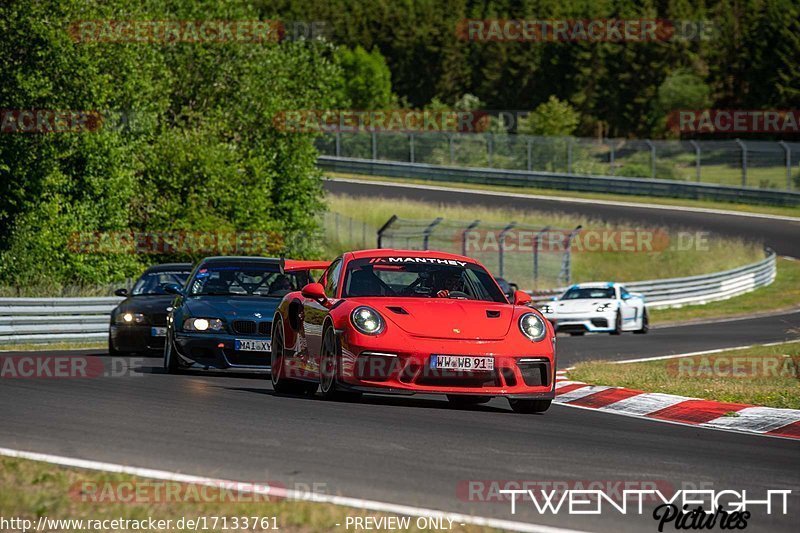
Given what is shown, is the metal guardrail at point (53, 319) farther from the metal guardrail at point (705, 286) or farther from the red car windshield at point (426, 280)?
the metal guardrail at point (705, 286)

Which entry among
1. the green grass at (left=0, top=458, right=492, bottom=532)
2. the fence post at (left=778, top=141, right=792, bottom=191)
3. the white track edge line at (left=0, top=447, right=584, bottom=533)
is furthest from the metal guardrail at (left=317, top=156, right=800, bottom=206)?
the green grass at (left=0, top=458, right=492, bottom=532)

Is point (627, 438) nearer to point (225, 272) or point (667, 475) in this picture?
point (667, 475)

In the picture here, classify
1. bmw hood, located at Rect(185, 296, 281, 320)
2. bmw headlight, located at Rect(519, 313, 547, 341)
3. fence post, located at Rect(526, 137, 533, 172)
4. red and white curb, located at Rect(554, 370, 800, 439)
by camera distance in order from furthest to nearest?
fence post, located at Rect(526, 137, 533, 172)
bmw hood, located at Rect(185, 296, 281, 320)
bmw headlight, located at Rect(519, 313, 547, 341)
red and white curb, located at Rect(554, 370, 800, 439)

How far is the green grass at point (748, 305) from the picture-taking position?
35.7m

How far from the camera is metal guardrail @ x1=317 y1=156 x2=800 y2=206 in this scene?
54844mm

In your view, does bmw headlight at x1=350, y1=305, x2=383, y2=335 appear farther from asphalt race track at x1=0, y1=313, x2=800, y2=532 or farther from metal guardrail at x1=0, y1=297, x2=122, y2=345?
metal guardrail at x1=0, y1=297, x2=122, y2=345

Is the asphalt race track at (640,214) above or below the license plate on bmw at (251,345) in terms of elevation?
below

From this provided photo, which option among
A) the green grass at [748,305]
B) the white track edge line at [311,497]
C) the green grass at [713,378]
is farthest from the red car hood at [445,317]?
the green grass at [748,305]

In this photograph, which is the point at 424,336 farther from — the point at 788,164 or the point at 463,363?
the point at 788,164

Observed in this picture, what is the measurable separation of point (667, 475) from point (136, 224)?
2966 cm

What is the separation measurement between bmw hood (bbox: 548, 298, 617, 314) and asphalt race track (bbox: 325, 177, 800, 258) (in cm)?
1517

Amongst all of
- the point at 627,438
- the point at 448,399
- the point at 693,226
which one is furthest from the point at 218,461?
the point at 693,226

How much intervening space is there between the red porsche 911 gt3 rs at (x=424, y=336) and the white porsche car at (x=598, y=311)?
1635 centimetres

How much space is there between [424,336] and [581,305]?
59.4ft
